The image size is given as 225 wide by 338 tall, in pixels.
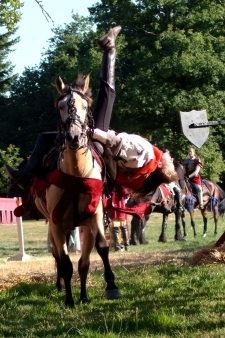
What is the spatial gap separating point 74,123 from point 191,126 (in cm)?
258

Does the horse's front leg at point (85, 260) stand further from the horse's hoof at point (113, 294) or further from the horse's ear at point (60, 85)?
the horse's ear at point (60, 85)

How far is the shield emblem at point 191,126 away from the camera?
9961 mm

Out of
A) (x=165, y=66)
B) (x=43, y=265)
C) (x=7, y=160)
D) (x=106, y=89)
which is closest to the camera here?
(x=106, y=89)

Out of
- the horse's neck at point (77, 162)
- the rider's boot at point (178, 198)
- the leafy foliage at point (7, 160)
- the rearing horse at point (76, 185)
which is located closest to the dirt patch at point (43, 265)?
the rearing horse at point (76, 185)

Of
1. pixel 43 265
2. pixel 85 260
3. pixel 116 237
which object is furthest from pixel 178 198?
pixel 85 260

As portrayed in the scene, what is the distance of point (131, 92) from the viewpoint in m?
46.7

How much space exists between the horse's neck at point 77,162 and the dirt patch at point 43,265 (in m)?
2.42

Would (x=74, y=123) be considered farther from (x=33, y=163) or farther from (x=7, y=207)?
(x=7, y=207)

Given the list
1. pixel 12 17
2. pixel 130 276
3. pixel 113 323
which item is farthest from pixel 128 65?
pixel 113 323

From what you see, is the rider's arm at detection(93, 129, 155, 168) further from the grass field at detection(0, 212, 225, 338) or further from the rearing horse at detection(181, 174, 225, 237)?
the rearing horse at detection(181, 174, 225, 237)

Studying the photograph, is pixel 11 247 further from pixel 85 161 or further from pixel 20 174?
pixel 85 161

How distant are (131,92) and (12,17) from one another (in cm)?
3265

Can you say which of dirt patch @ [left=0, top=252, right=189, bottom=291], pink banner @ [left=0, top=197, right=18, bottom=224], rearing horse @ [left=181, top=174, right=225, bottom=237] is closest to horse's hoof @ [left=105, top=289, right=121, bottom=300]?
dirt patch @ [left=0, top=252, right=189, bottom=291]

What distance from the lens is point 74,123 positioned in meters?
7.60
